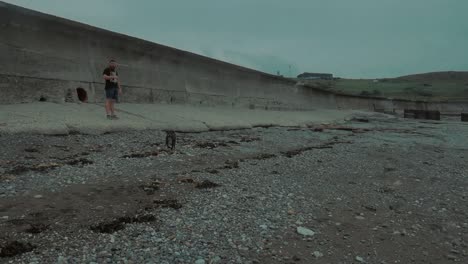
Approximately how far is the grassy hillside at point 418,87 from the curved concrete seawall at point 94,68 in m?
24.1

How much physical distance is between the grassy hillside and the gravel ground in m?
33.0

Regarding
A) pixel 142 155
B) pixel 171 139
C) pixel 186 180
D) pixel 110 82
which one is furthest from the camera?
pixel 110 82

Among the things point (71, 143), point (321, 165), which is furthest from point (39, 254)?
point (321, 165)

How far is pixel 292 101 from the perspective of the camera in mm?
24547

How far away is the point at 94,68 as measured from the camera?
11.9 metres

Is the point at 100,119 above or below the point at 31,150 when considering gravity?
above

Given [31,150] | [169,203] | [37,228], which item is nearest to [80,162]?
[31,150]

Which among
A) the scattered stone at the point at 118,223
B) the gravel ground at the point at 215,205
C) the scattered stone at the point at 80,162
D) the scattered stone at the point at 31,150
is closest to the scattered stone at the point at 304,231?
the gravel ground at the point at 215,205

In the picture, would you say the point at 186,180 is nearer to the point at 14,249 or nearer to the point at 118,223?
the point at 118,223

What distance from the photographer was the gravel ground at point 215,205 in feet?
12.8

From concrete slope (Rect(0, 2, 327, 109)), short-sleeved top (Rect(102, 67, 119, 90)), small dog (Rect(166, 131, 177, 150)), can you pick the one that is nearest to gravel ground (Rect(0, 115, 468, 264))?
small dog (Rect(166, 131, 177, 150))

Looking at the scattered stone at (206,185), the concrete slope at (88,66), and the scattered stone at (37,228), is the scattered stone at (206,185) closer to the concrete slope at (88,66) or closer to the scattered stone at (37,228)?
the scattered stone at (37,228)

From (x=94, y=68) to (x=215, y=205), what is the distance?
26.6 ft

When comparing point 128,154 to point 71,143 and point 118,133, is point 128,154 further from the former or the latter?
point 118,133
